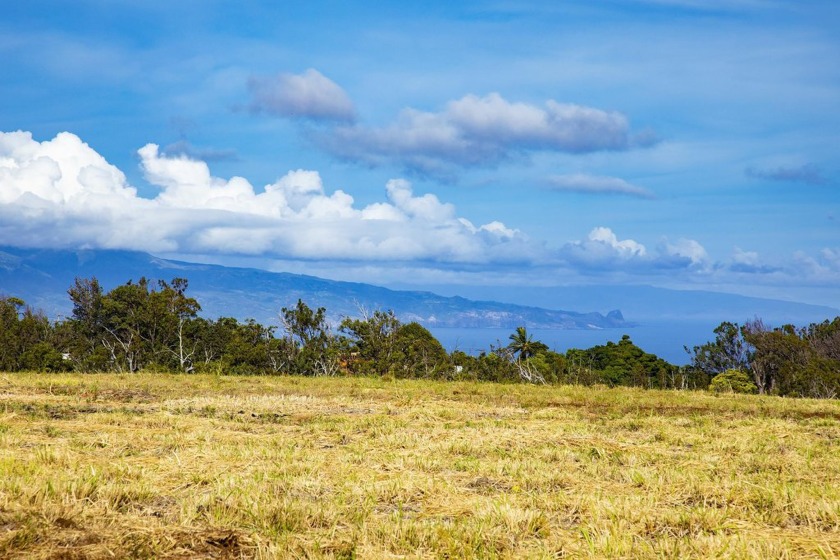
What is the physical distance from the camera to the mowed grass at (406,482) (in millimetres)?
6395

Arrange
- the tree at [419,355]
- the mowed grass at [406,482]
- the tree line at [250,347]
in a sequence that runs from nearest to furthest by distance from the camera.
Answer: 1. the mowed grass at [406,482]
2. the tree line at [250,347]
3. the tree at [419,355]

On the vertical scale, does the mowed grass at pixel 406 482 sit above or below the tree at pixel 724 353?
below

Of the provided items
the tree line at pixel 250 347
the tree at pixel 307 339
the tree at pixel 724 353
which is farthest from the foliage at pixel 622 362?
the tree at pixel 307 339

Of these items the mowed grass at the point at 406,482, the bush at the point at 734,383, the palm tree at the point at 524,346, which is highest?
the palm tree at the point at 524,346

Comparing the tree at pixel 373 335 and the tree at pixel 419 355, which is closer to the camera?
the tree at pixel 373 335

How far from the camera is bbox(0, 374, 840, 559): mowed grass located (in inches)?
252

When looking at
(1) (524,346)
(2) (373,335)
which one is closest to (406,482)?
(2) (373,335)

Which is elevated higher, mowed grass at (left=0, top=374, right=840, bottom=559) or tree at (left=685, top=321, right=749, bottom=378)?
tree at (left=685, top=321, right=749, bottom=378)

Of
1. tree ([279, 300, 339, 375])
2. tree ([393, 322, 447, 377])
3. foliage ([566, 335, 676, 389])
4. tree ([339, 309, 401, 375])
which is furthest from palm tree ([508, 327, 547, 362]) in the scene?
tree ([279, 300, 339, 375])

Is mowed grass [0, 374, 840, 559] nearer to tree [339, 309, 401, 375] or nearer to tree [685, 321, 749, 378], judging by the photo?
tree [339, 309, 401, 375]

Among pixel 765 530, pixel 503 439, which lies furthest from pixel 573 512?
pixel 503 439

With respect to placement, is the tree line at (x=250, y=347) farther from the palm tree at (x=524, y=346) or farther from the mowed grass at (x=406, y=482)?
the mowed grass at (x=406, y=482)

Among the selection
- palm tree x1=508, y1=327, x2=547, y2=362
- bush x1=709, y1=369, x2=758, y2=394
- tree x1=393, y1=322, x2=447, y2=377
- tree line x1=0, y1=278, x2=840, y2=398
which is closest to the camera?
tree line x1=0, y1=278, x2=840, y2=398

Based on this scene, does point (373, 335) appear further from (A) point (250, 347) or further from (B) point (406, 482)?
(B) point (406, 482)
